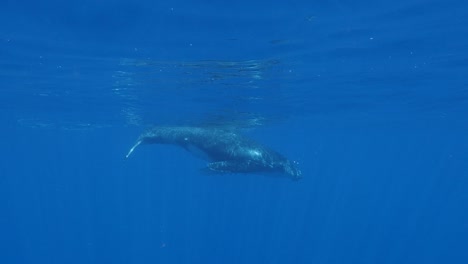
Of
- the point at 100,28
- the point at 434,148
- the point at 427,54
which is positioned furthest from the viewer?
the point at 434,148

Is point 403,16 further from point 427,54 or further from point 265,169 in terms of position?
point 265,169

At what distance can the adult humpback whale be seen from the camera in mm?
17297

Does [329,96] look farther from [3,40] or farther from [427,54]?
[3,40]

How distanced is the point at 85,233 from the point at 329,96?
75700mm

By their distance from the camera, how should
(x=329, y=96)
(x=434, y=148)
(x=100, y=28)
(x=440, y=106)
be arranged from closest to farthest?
1. (x=100, y=28)
2. (x=329, y=96)
3. (x=440, y=106)
4. (x=434, y=148)

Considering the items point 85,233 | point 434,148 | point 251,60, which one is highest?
point 251,60

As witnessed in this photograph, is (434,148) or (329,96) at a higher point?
(329,96)

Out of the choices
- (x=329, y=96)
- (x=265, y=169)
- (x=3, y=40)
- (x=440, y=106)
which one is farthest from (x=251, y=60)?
(x=440, y=106)

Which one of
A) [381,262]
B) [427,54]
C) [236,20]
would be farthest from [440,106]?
[381,262]

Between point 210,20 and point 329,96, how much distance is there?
15.8 meters

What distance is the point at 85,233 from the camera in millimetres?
89500

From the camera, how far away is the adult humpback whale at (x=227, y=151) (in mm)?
17297

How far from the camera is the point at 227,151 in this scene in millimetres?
18172

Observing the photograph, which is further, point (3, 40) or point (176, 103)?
point (176, 103)
